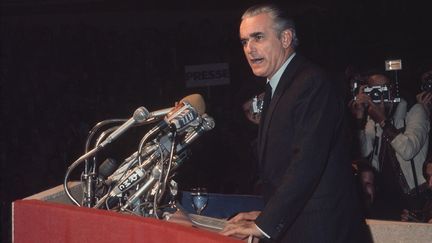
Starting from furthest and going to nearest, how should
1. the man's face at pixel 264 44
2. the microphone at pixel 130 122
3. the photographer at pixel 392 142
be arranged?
the photographer at pixel 392 142
the man's face at pixel 264 44
the microphone at pixel 130 122

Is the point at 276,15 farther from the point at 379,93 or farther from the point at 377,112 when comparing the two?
the point at 379,93

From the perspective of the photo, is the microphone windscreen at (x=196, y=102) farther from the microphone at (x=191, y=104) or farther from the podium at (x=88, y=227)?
the podium at (x=88, y=227)

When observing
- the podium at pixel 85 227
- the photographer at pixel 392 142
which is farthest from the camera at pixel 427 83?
the podium at pixel 85 227

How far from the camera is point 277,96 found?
5.73ft

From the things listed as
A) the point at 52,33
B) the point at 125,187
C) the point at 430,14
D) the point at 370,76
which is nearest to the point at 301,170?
the point at 125,187

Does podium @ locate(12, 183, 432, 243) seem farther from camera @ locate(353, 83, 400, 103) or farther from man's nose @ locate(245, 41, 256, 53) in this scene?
camera @ locate(353, 83, 400, 103)

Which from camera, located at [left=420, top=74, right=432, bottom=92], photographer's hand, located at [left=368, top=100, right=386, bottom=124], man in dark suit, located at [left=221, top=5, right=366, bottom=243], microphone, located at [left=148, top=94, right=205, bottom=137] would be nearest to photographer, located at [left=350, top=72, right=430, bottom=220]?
photographer's hand, located at [left=368, top=100, right=386, bottom=124]

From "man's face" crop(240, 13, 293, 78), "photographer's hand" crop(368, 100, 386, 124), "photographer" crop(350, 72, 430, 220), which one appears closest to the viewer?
"man's face" crop(240, 13, 293, 78)

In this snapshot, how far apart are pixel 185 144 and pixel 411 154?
200cm

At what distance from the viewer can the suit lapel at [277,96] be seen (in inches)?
68.5

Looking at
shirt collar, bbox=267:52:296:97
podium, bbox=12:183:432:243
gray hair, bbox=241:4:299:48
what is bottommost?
podium, bbox=12:183:432:243

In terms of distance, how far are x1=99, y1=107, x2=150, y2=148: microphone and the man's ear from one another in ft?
1.66

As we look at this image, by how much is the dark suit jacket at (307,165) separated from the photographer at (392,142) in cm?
179

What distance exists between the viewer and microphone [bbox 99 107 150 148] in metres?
1.67
